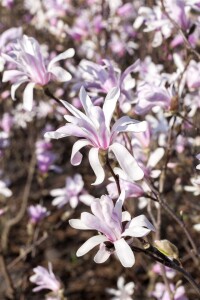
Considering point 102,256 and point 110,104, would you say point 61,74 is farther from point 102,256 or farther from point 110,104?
point 102,256

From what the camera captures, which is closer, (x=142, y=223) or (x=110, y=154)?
(x=142, y=223)

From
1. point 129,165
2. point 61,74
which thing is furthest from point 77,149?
point 61,74

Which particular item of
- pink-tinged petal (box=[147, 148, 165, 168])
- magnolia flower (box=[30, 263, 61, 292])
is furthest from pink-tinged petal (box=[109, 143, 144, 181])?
magnolia flower (box=[30, 263, 61, 292])

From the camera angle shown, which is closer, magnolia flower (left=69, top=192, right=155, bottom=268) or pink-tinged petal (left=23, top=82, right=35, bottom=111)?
magnolia flower (left=69, top=192, right=155, bottom=268)

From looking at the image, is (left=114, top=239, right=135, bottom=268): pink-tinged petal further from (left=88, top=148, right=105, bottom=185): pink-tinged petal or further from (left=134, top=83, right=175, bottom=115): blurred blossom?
(left=134, top=83, right=175, bottom=115): blurred blossom


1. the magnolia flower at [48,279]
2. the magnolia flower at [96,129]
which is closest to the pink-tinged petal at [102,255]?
the magnolia flower at [96,129]

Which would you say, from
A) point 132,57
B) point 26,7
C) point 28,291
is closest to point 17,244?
point 28,291

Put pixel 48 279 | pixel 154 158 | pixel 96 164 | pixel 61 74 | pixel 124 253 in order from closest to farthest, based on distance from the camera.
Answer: pixel 124 253, pixel 96 164, pixel 61 74, pixel 154 158, pixel 48 279
